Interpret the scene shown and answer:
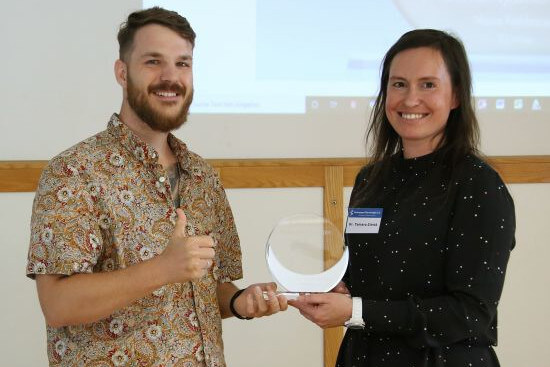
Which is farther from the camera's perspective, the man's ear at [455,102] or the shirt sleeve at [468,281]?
the man's ear at [455,102]

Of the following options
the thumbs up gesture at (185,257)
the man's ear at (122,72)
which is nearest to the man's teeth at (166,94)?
the man's ear at (122,72)

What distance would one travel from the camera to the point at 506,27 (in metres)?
3.85

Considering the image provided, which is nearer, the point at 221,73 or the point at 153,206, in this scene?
the point at 153,206

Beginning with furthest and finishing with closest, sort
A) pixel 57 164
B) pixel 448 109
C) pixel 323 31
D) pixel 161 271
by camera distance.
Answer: pixel 323 31 < pixel 448 109 < pixel 57 164 < pixel 161 271

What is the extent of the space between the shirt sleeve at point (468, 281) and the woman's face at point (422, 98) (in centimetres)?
23

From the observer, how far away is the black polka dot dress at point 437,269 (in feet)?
5.77

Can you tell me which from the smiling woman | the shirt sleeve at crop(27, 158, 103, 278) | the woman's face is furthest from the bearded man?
the woman's face

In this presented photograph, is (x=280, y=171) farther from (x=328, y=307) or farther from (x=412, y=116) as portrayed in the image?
(x=328, y=307)

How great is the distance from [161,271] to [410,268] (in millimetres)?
657

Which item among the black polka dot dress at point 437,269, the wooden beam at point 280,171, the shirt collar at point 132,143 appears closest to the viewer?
the black polka dot dress at point 437,269

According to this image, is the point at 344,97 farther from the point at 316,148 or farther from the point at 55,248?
the point at 55,248

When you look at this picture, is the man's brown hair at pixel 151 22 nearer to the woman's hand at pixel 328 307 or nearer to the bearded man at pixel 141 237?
the bearded man at pixel 141 237

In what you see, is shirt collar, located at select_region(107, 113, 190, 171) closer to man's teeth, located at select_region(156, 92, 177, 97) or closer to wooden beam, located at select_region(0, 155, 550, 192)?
man's teeth, located at select_region(156, 92, 177, 97)

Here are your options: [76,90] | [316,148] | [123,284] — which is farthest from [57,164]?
[316,148]
